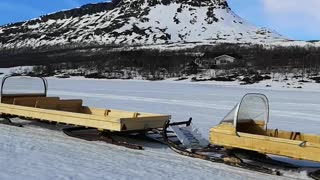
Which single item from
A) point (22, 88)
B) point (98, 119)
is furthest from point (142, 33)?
point (98, 119)

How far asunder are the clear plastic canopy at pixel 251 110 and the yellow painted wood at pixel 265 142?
0.47 ft

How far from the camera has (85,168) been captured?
24.9 ft

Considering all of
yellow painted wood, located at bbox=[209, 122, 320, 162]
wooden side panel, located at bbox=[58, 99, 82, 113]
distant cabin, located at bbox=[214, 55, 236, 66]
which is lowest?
yellow painted wood, located at bbox=[209, 122, 320, 162]

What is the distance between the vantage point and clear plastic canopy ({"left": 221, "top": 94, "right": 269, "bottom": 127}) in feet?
27.0

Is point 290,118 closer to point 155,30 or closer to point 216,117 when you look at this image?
point 216,117

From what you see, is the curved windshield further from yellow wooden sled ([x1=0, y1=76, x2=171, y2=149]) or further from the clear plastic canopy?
the clear plastic canopy

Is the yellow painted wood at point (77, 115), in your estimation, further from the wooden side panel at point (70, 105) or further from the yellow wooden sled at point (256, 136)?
the yellow wooden sled at point (256, 136)

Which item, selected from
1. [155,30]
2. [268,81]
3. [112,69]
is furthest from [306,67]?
[155,30]

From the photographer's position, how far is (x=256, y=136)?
764cm

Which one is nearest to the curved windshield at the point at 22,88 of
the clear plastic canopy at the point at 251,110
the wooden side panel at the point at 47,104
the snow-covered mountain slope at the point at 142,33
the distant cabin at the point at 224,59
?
the wooden side panel at the point at 47,104

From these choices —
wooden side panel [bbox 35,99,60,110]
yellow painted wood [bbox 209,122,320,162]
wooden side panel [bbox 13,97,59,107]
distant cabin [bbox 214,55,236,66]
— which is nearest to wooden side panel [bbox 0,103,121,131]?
wooden side panel [bbox 13,97,59,107]

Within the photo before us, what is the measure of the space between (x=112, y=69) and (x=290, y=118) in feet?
183

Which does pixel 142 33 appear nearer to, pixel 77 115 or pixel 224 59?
pixel 224 59

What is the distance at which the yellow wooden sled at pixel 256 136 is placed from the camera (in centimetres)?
711
